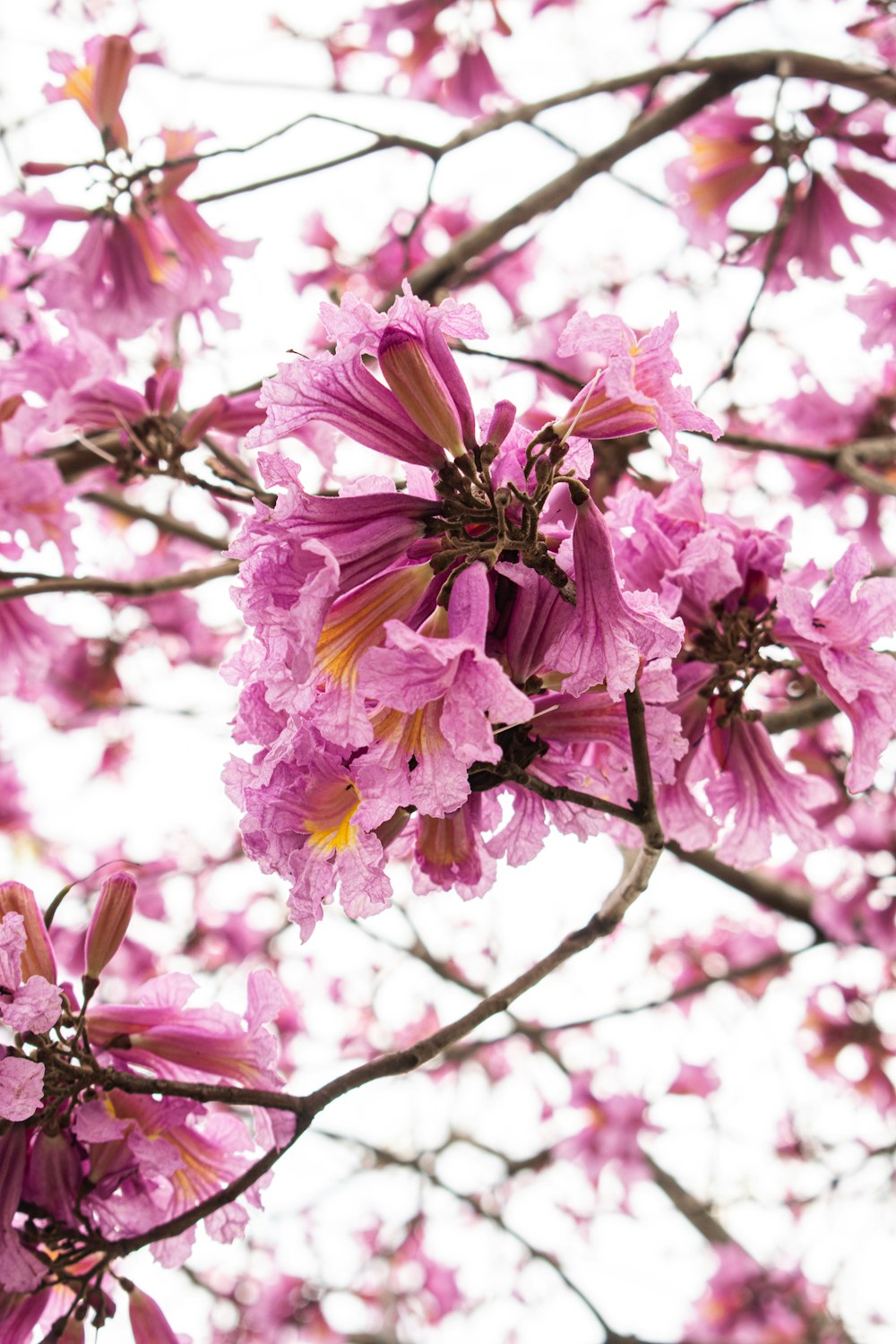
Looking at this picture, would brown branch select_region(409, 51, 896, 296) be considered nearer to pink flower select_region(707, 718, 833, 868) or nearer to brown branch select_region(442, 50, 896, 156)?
brown branch select_region(442, 50, 896, 156)

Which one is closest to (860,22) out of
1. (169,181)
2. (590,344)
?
(169,181)

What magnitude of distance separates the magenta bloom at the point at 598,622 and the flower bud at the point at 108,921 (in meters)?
0.78

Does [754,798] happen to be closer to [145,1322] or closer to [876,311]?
[145,1322]

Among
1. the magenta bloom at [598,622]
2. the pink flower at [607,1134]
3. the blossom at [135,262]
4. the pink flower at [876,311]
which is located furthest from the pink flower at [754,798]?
the pink flower at [607,1134]

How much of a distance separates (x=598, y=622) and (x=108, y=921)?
0.87 m

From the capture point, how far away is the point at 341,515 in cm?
112

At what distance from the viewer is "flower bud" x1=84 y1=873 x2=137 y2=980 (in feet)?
5.06

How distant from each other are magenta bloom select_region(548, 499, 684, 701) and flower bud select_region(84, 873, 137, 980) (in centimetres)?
78

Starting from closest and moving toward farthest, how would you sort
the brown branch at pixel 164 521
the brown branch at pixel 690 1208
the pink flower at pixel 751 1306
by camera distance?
the brown branch at pixel 164 521 < the brown branch at pixel 690 1208 < the pink flower at pixel 751 1306

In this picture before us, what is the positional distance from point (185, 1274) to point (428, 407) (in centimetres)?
500

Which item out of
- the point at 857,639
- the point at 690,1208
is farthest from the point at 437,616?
the point at 690,1208

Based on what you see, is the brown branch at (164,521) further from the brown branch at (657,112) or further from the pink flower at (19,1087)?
the pink flower at (19,1087)

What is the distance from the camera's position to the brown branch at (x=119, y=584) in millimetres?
1955

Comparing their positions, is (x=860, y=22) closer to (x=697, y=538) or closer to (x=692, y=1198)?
(x=697, y=538)
